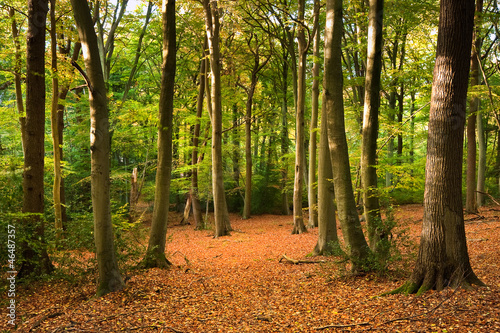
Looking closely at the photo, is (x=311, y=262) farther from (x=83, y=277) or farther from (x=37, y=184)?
(x=37, y=184)

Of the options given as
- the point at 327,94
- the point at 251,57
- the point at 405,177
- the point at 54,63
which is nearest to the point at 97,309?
the point at 327,94

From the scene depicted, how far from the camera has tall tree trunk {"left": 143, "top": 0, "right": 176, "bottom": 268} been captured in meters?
6.80

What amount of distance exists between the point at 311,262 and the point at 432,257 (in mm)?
3241

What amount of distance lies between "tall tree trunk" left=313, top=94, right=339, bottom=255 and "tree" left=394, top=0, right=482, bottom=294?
127 inches

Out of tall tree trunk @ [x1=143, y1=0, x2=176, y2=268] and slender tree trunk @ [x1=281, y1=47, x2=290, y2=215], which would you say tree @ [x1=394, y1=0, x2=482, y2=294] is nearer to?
tall tree trunk @ [x1=143, y1=0, x2=176, y2=268]

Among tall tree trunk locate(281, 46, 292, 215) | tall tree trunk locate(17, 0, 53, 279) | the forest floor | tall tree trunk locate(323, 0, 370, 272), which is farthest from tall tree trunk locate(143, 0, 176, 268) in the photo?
tall tree trunk locate(281, 46, 292, 215)

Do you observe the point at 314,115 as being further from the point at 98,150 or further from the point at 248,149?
the point at 248,149

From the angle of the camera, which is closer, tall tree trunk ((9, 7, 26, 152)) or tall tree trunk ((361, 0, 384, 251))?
tall tree trunk ((361, 0, 384, 251))

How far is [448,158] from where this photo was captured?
4488 mm

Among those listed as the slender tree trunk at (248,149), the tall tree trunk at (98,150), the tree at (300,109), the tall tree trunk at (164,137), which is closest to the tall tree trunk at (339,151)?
the tall tree trunk at (164,137)

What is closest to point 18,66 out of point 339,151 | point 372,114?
point 339,151

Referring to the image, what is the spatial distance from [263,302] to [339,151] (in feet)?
9.21

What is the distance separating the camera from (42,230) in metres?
6.13

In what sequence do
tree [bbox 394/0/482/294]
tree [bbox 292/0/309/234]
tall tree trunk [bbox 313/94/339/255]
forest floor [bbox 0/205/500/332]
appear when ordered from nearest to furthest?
forest floor [bbox 0/205/500/332] → tree [bbox 394/0/482/294] → tall tree trunk [bbox 313/94/339/255] → tree [bbox 292/0/309/234]
